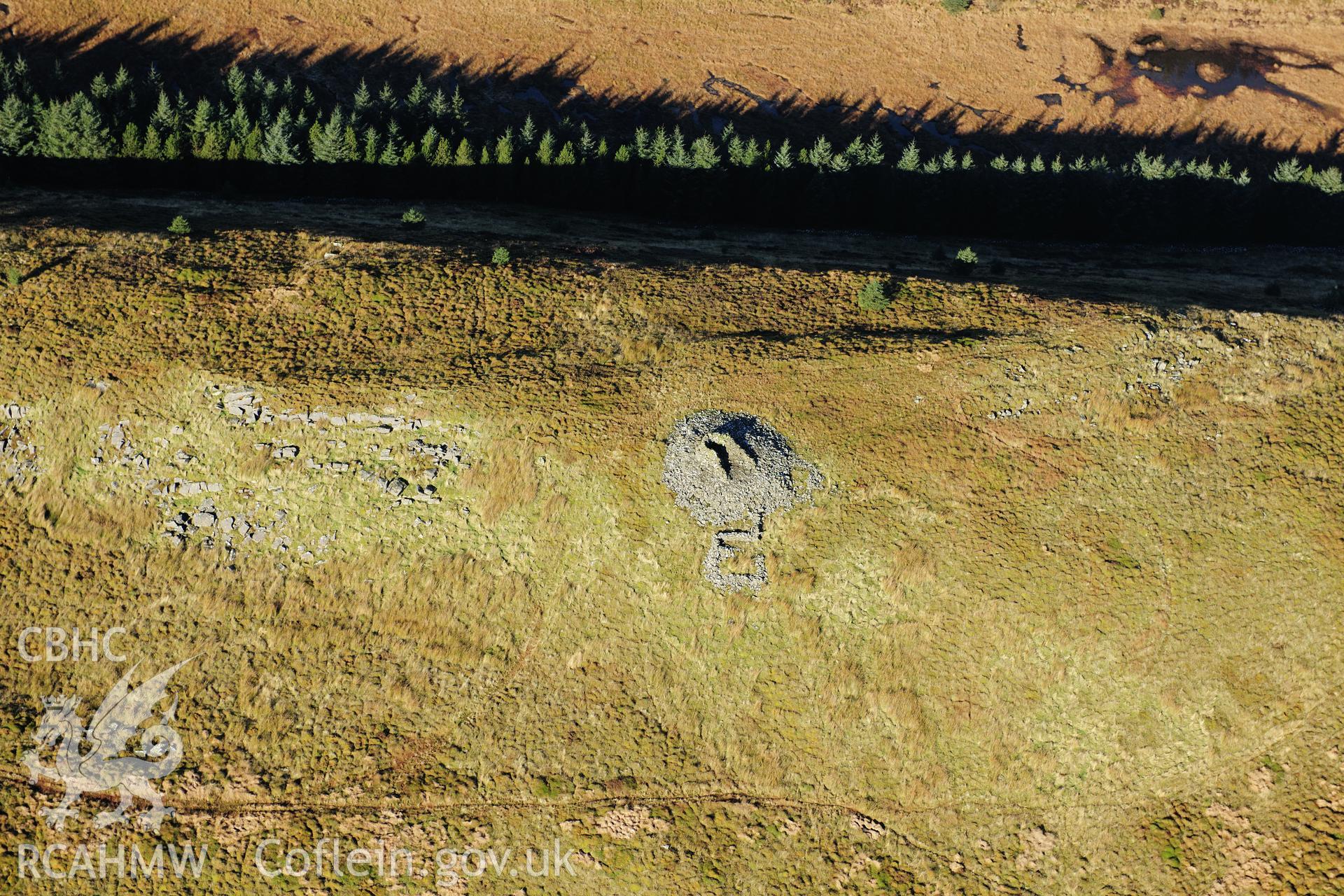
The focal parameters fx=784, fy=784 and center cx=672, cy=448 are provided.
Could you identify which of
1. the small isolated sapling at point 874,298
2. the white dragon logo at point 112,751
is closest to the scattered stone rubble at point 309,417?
the white dragon logo at point 112,751

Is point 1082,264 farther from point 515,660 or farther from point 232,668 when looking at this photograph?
point 232,668

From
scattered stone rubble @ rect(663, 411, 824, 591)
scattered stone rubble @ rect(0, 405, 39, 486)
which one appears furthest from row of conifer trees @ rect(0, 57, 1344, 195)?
scattered stone rubble @ rect(663, 411, 824, 591)

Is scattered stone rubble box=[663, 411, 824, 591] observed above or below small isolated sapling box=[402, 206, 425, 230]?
below

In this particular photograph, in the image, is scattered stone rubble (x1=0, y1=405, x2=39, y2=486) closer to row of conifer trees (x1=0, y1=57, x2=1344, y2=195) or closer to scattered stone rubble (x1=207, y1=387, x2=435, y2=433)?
scattered stone rubble (x1=207, y1=387, x2=435, y2=433)
